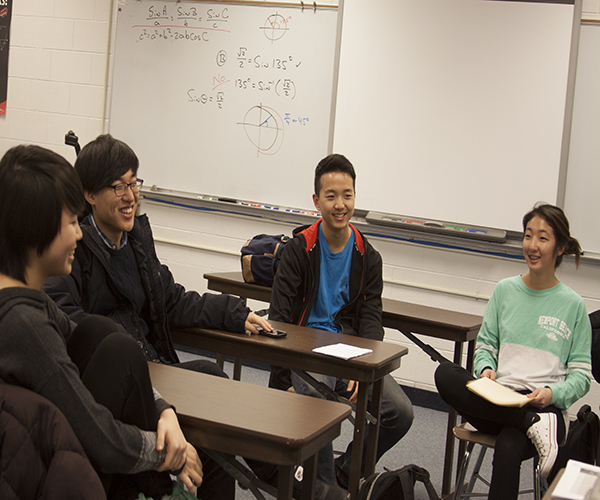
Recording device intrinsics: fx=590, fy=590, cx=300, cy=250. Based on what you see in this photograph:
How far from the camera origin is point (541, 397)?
1795mm

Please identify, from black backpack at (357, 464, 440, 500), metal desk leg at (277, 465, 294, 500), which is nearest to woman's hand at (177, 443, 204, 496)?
metal desk leg at (277, 465, 294, 500)

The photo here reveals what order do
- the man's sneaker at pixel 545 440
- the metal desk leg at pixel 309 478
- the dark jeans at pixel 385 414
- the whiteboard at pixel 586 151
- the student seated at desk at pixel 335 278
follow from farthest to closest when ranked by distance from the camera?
the whiteboard at pixel 586 151 < the student seated at desk at pixel 335 278 < the dark jeans at pixel 385 414 < the man's sneaker at pixel 545 440 < the metal desk leg at pixel 309 478

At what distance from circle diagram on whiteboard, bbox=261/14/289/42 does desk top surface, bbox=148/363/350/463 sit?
2.62m

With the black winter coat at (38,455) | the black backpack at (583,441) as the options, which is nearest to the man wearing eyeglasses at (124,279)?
the black winter coat at (38,455)

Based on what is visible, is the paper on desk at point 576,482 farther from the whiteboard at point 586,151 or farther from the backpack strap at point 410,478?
the whiteboard at point 586,151

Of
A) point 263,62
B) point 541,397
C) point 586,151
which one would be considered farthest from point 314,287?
point 263,62

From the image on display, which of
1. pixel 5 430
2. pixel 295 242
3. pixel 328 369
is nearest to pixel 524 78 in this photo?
pixel 295 242

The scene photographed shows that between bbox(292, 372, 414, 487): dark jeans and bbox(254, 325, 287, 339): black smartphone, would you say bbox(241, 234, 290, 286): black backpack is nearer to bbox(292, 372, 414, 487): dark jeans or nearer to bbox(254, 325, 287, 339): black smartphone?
bbox(292, 372, 414, 487): dark jeans

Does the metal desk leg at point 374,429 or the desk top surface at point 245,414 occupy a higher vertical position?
the desk top surface at point 245,414

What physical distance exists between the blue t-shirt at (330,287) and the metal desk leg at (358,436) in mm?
565

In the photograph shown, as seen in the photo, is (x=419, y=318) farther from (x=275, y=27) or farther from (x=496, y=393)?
(x=275, y=27)

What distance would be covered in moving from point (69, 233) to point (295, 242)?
4.22 ft

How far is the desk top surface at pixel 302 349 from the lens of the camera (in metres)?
1.65

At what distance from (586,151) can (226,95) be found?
2.07 metres
